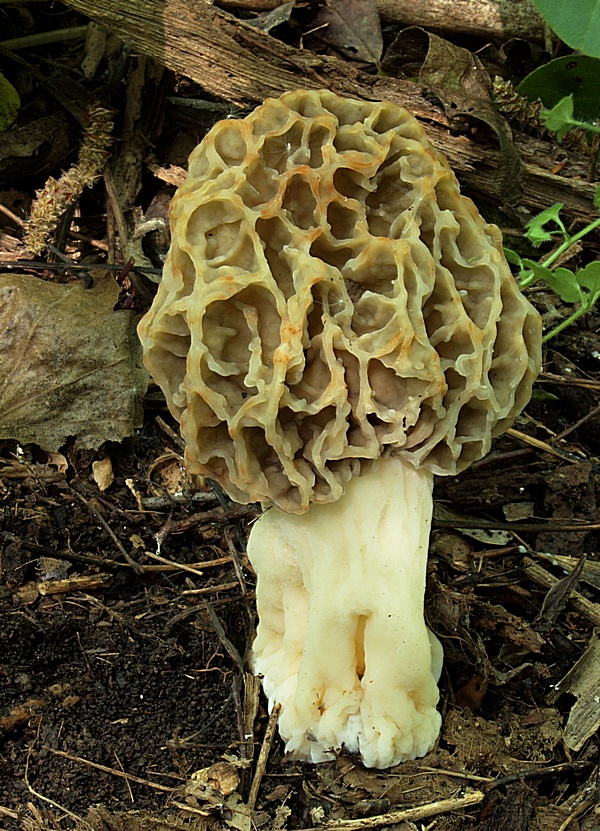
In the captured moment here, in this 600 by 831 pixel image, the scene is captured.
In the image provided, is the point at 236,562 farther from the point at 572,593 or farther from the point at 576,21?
the point at 576,21

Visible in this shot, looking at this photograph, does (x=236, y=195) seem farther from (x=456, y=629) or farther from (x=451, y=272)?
(x=456, y=629)

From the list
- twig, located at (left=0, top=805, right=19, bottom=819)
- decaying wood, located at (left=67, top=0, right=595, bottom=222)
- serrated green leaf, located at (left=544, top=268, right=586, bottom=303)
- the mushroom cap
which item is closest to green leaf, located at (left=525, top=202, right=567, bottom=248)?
serrated green leaf, located at (left=544, top=268, right=586, bottom=303)

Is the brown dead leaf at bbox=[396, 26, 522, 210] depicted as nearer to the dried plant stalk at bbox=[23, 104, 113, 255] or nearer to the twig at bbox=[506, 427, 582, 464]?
the twig at bbox=[506, 427, 582, 464]

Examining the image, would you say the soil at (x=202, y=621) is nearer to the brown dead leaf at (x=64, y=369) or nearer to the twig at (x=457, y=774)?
the twig at (x=457, y=774)

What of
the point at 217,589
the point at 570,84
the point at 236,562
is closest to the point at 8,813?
the point at 217,589

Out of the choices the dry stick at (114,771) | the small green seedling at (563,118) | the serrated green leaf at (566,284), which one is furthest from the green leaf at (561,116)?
the dry stick at (114,771)
